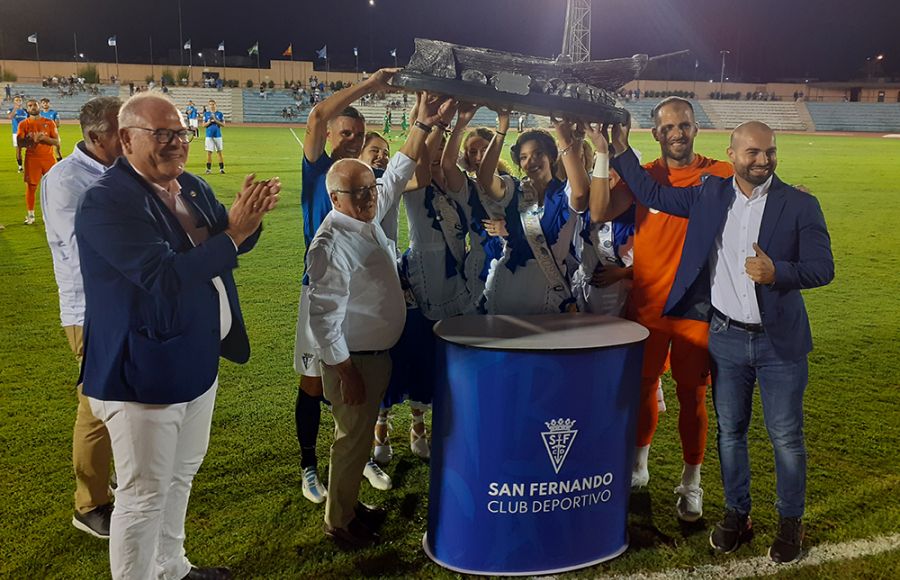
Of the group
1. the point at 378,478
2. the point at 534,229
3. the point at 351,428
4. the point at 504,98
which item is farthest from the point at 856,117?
the point at 351,428

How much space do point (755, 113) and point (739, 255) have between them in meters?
54.5

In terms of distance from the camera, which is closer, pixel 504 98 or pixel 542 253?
pixel 504 98

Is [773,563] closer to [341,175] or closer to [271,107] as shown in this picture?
[341,175]

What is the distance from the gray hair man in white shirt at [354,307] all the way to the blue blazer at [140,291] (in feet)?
1.57

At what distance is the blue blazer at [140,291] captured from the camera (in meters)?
2.12

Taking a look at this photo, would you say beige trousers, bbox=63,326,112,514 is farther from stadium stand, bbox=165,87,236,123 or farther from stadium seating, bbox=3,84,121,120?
stadium stand, bbox=165,87,236,123

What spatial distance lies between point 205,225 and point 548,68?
137 centimetres

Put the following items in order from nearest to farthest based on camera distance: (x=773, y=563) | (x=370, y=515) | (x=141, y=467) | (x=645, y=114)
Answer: (x=141, y=467) → (x=773, y=563) → (x=370, y=515) → (x=645, y=114)

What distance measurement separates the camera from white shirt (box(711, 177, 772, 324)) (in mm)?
2891

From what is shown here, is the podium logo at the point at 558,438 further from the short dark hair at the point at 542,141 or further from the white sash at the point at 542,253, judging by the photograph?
the short dark hair at the point at 542,141

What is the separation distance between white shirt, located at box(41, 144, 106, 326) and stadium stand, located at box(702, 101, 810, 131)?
49990 mm

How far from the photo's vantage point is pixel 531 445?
272 cm

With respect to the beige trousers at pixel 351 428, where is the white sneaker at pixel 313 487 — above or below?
below

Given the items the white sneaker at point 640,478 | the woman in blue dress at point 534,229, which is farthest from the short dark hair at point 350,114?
the white sneaker at point 640,478
